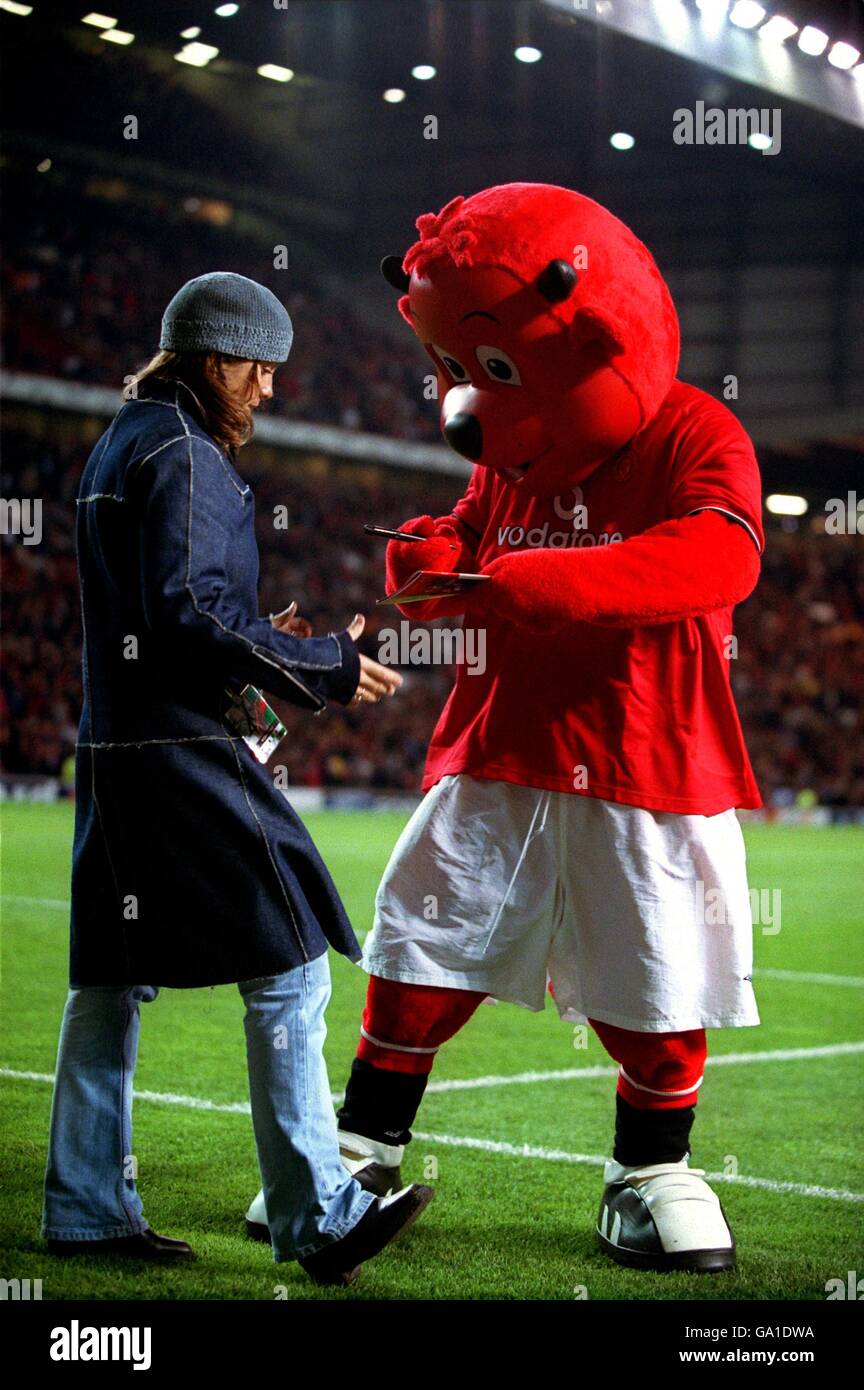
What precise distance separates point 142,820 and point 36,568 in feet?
57.8

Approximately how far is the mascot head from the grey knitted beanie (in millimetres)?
447

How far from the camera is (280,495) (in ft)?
75.7

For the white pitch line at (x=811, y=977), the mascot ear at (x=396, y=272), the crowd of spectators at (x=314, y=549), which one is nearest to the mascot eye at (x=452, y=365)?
the mascot ear at (x=396, y=272)

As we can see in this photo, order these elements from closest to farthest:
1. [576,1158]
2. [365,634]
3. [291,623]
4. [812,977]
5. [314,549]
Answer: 1. [291,623]
2. [576,1158]
3. [812,977]
4. [365,634]
5. [314,549]

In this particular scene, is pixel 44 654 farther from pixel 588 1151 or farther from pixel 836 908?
pixel 588 1151

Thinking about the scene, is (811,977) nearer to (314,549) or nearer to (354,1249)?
(354,1249)

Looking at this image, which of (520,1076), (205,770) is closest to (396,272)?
(205,770)

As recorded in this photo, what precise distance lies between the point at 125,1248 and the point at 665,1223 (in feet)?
3.20

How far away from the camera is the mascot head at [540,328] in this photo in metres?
3.08

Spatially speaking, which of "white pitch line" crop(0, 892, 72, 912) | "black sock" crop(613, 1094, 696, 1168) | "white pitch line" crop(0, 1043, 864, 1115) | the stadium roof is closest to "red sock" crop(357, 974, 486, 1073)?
"black sock" crop(613, 1094, 696, 1168)

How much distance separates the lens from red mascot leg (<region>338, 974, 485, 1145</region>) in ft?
10.4

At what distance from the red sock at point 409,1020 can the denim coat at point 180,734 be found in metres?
0.45

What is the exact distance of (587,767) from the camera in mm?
3137

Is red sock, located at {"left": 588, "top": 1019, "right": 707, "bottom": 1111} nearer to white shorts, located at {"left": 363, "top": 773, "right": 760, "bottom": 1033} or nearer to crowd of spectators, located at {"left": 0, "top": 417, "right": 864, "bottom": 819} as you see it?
white shorts, located at {"left": 363, "top": 773, "right": 760, "bottom": 1033}
